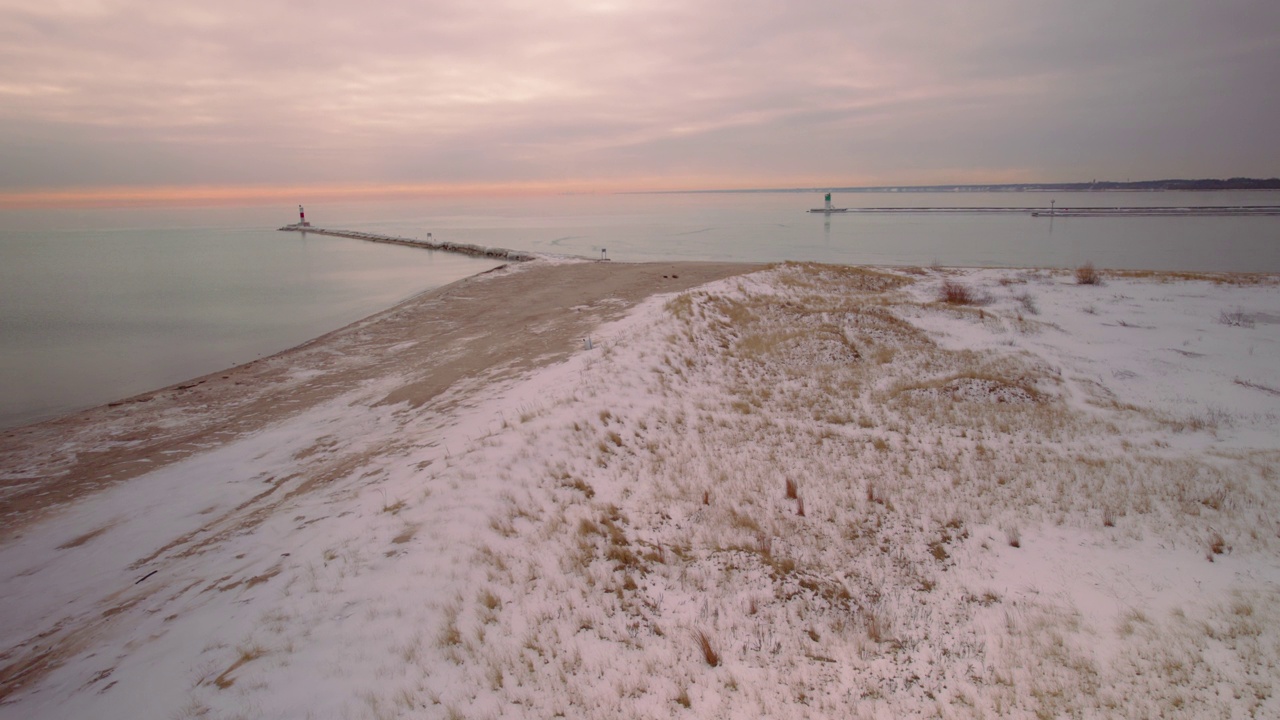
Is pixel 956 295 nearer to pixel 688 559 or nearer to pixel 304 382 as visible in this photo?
pixel 688 559

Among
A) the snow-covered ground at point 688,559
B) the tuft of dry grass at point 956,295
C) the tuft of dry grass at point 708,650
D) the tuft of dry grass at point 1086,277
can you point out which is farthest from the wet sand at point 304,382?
the tuft of dry grass at point 1086,277

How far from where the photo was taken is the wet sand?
39.1ft

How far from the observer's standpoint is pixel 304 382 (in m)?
17.8

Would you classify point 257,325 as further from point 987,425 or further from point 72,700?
point 987,425

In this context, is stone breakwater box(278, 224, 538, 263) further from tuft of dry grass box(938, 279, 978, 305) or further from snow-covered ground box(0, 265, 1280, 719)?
snow-covered ground box(0, 265, 1280, 719)

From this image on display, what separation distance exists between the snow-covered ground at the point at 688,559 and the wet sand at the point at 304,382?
4.03ft

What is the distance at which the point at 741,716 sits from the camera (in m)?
4.91

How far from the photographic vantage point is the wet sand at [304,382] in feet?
39.1

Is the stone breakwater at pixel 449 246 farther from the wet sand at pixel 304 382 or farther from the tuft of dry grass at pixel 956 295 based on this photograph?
the tuft of dry grass at pixel 956 295

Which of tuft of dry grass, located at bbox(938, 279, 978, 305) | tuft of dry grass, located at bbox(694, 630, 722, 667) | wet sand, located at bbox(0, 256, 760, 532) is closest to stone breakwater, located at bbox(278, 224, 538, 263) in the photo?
wet sand, located at bbox(0, 256, 760, 532)

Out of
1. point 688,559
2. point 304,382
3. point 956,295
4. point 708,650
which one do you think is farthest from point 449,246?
point 708,650

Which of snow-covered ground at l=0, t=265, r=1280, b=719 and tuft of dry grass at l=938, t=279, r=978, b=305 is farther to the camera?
tuft of dry grass at l=938, t=279, r=978, b=305

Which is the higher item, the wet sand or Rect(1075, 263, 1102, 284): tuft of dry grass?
Rect(1075, 263, 1102, 284): tuft of dry grass

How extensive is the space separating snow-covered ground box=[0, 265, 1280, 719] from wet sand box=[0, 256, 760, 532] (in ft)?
4.03
